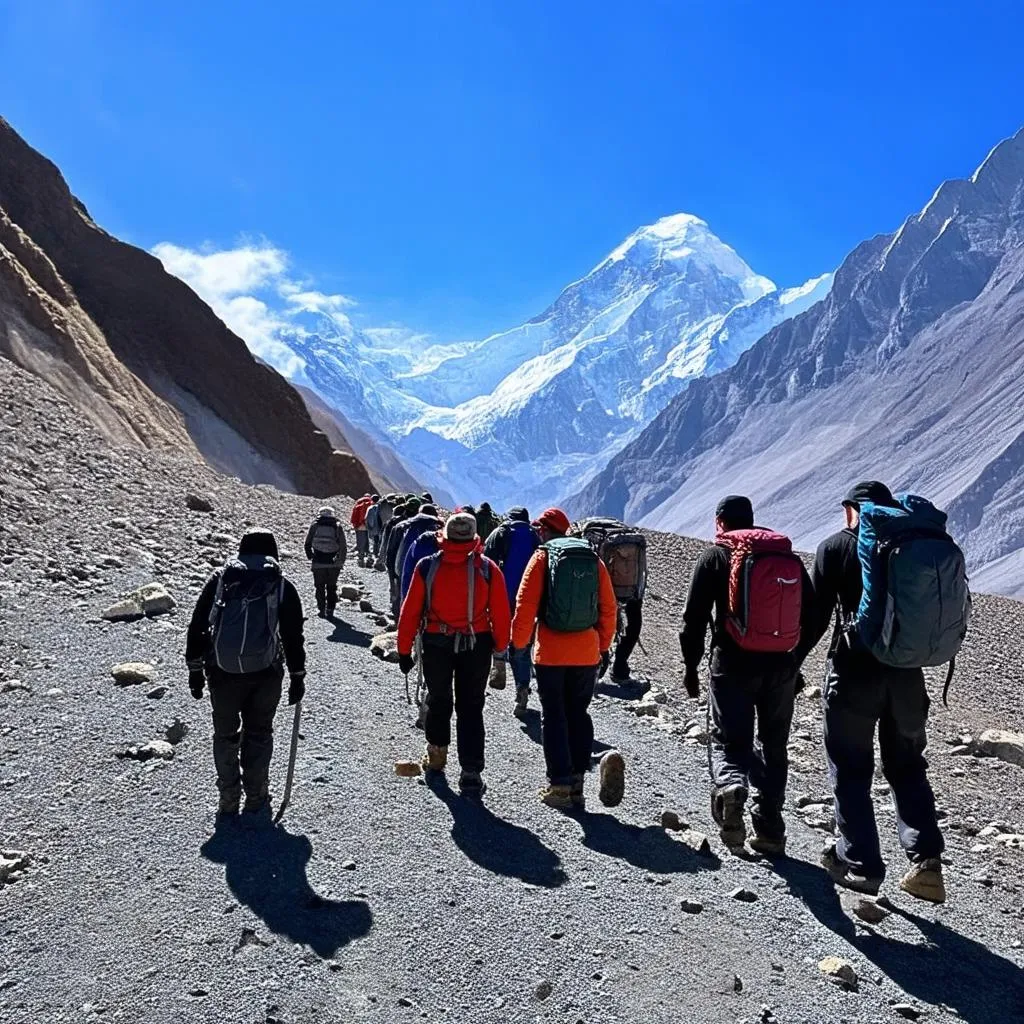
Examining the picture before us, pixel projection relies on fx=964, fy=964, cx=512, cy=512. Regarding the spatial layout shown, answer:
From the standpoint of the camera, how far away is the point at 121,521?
1667cm

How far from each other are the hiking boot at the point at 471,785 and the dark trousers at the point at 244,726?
135cm

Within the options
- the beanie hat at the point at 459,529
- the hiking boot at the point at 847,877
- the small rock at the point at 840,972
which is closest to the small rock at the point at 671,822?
the hiking boot at the point at 847,877

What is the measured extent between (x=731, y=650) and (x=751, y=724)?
1.52 ft

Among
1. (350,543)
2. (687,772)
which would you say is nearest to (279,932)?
(687,772)

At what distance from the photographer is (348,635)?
1247cm

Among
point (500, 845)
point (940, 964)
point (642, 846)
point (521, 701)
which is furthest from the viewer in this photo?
point (521, 701)

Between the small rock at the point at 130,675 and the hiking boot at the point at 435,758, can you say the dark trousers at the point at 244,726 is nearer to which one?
the hiking boot at the point at 435,758

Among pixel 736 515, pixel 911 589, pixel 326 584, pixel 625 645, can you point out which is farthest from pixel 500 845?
pixel 326 584

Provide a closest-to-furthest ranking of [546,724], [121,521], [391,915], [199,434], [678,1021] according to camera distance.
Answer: [678,1021] < [391,915] < [546,724] < [121,521] < [199,434]

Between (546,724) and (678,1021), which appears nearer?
(678,1021)

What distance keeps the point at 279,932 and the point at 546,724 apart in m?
2.46

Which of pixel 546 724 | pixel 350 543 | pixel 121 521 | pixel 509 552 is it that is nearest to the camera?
pixel 546 724

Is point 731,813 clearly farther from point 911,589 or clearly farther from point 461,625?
point 461,625

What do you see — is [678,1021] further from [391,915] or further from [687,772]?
[687,772]
